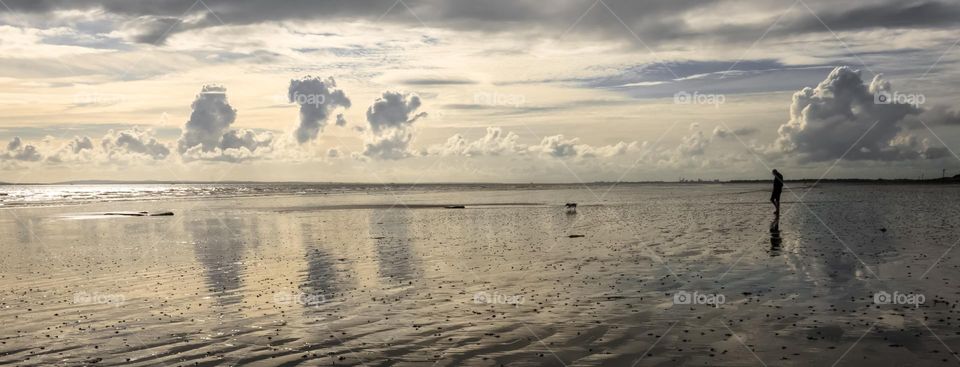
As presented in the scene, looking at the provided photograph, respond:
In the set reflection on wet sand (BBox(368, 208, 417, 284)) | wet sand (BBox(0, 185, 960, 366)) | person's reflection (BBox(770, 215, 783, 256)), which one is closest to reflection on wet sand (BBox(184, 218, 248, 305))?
wet sand (BBox(0, 185, 960, 366))

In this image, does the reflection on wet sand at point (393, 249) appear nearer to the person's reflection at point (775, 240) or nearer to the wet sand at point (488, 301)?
the wet sand at point (488, 301)

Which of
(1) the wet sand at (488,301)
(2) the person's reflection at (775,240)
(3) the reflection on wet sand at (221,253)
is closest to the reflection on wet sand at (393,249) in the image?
(1) the wet sand at (488,301)

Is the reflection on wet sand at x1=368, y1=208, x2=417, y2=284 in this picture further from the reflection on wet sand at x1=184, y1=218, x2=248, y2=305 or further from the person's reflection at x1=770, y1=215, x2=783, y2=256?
the person's reflection at x1=770, y1=215, x2=783, y2=256

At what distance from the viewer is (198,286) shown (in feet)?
72.5

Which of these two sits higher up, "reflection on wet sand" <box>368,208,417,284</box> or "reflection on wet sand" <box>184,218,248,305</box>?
"reflection on wet sand" <box>184,218,248,305</box>

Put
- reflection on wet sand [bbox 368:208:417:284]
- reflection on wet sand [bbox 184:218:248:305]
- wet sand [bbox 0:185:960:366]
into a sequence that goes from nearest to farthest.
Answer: wet sand [bbox 0:185:960:366] < reflection on wet sand [bbox 184:218:248:305] < reflection on wet sand [bbox 368:208:417:284]

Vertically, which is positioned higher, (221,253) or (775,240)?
(221,253)

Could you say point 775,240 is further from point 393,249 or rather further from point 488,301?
point 488,301

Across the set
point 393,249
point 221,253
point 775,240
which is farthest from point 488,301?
point 775,240

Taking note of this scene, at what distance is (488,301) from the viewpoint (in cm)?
1873

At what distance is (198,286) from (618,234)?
80.0ft

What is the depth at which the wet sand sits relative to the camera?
44.0 ft

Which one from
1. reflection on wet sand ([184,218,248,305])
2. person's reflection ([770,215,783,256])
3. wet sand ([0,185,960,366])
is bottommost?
person's reflection ([770,215,783,256])

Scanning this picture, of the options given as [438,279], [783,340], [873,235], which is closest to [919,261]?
[873,235]
